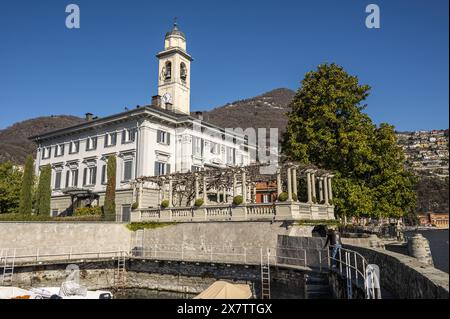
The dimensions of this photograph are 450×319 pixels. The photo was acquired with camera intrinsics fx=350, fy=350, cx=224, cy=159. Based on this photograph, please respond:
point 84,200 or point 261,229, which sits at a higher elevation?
point 84,200

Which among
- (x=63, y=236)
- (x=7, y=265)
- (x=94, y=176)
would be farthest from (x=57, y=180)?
(x=7, y=265)

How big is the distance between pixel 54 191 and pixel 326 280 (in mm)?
38827

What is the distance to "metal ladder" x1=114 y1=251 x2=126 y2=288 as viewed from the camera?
90.6 ft

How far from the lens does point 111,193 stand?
3503 centimetres

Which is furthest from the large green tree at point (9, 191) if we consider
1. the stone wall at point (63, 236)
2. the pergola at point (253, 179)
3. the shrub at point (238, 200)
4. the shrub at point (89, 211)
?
the shrub at point (238, 200)

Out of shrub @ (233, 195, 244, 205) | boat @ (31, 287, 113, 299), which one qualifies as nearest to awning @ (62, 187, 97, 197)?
shrub @ (233, 195, 244, 205)

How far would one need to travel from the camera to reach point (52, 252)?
87.1ft

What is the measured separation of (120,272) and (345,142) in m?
20.5

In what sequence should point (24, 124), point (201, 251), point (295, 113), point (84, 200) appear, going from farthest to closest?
point (24, 124)
point (84, 200)
point (295, 113)
point (201, 251)

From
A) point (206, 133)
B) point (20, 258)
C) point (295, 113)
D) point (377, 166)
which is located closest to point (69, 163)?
point (206, 133)

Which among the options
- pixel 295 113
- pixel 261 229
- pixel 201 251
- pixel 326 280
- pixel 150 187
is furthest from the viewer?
Answer: pixel 150 187

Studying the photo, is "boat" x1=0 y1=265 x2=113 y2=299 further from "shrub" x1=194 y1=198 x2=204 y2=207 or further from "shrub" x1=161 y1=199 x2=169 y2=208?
"shrub" x1=161 y1=199 x2=169 y2=208

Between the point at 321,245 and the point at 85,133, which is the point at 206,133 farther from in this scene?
the point at 321,245

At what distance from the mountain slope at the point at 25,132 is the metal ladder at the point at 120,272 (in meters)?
106
